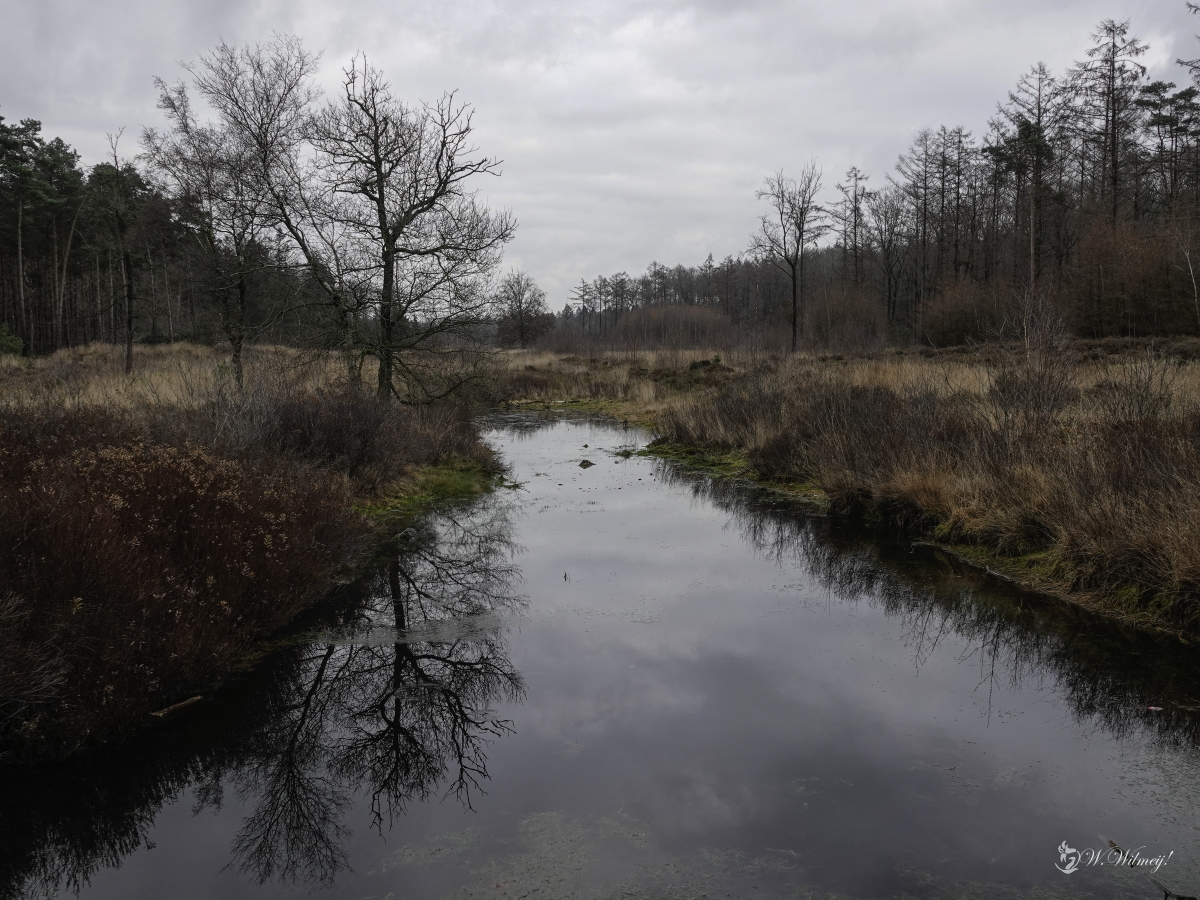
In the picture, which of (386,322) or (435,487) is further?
(386,322)

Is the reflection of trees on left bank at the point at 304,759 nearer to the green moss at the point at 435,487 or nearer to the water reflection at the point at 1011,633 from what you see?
the water reflection at the point at 1011,633

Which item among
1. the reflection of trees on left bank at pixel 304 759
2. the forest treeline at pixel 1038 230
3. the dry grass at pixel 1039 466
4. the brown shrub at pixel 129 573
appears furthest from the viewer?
the forest treeline at pixel 1038 230

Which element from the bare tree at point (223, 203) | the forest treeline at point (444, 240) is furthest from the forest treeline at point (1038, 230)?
the bare tree at point (223, 203)

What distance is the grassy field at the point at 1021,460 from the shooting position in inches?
240

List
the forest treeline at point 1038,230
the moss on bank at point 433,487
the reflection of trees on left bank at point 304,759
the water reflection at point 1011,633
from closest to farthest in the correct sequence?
the reflection of trees on left bank at point 304,759 → the water reflection at point 1011,633 → the moss on bank at point 433,487 → the forest treeline at point 1038,230

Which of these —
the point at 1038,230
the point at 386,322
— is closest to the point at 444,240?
the point at 386,322

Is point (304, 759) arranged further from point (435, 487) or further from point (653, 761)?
point (435, 487)

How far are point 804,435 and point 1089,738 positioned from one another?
8.77 m

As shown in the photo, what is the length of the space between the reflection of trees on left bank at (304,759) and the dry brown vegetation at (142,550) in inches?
12.6

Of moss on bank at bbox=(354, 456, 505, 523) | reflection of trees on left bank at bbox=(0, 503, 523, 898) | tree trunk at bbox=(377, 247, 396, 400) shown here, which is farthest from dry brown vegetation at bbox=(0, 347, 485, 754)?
tree trunk at bbox=(377, 247, 396, 400)

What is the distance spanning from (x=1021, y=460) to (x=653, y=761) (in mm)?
6109

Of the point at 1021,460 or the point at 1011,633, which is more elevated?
the point at 1021,460

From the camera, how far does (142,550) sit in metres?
4.95

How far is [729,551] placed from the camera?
28.7 feet
